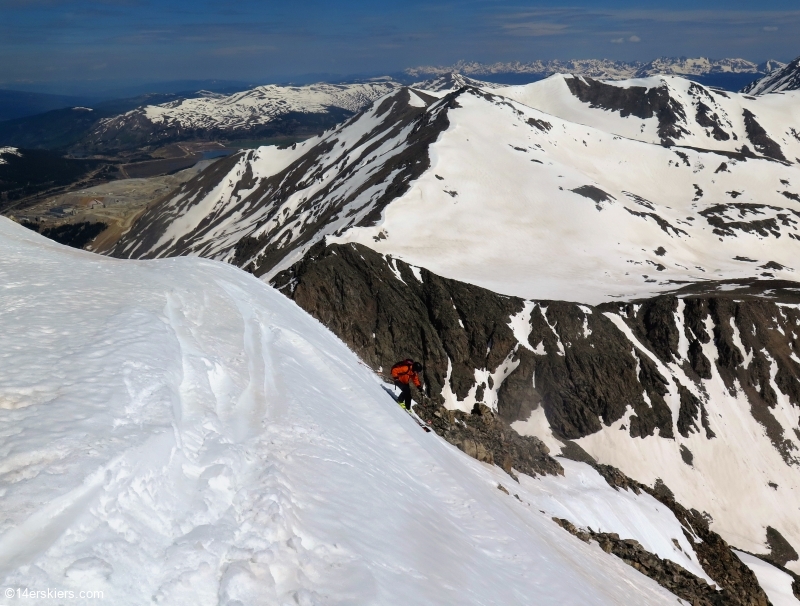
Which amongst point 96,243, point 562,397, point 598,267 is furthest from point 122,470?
point 96,243

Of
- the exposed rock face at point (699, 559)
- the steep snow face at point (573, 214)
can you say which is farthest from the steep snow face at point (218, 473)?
the steep snow face at point (573, 214)

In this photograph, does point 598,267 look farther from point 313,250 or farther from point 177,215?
point 177,215

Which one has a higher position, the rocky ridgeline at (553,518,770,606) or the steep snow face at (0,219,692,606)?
the steep snow face at (0,219,692,606)

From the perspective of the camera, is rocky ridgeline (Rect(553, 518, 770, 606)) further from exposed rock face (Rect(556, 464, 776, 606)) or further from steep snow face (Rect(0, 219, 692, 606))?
steep snow face (Rect(0, 219, 692, 606))

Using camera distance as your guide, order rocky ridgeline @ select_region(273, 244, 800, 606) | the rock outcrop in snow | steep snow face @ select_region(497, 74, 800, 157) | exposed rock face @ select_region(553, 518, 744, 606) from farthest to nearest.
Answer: steep snow face @ select_region(497, 74, 800, 157)
rocky ridgeline @ select_region(273, 244, 800, 606)
the rock outcrop in snow
exposed rock face @ select_region(553, 518, 744, 606)

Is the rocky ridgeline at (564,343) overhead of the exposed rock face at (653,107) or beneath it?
beneath

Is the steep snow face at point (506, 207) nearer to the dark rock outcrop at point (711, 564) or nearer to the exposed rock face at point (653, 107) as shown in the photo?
the dark rock outcrop at point (711, 564)

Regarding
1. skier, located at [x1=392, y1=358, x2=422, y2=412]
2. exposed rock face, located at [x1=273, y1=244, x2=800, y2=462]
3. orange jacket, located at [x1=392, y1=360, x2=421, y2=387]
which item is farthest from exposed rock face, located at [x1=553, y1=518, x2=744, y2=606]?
exposed rock face, located at [x1=273, y1=244, x2=800, y2=462]

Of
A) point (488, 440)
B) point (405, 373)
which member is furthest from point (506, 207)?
point (405, 373)
